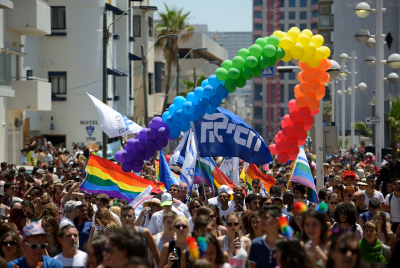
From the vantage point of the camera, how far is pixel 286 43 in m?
12.2

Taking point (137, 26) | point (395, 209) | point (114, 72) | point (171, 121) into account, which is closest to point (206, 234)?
point (395, 209)

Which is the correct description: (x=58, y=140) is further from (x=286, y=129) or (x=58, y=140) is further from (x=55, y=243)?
(x=55, y=243)

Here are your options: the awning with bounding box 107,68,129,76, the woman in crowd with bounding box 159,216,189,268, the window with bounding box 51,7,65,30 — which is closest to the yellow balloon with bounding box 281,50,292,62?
the woman in crowd with bounding box 159,216,189,268

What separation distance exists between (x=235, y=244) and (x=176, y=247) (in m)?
0.68

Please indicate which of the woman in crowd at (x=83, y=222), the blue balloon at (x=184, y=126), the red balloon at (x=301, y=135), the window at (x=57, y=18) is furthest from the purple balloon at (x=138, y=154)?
the window at (x=57, y=18)

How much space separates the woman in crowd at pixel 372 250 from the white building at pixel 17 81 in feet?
64.0

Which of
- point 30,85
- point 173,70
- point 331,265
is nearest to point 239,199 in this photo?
point 331,265

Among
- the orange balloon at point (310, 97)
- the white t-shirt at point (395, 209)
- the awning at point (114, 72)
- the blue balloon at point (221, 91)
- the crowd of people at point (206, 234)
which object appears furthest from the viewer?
the awning at point (114, 72)

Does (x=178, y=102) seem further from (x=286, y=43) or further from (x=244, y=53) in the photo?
(x=286, y=43)

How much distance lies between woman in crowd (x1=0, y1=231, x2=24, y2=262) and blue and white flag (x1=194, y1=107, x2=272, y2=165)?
265 inches

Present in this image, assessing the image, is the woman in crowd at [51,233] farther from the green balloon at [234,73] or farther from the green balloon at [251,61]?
the green balloon at [251,61]

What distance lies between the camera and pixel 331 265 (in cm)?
523

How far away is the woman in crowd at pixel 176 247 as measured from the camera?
23.2 feet

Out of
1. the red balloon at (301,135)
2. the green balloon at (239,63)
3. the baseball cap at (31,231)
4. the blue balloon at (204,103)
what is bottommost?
the baseball cap at (31,231)
